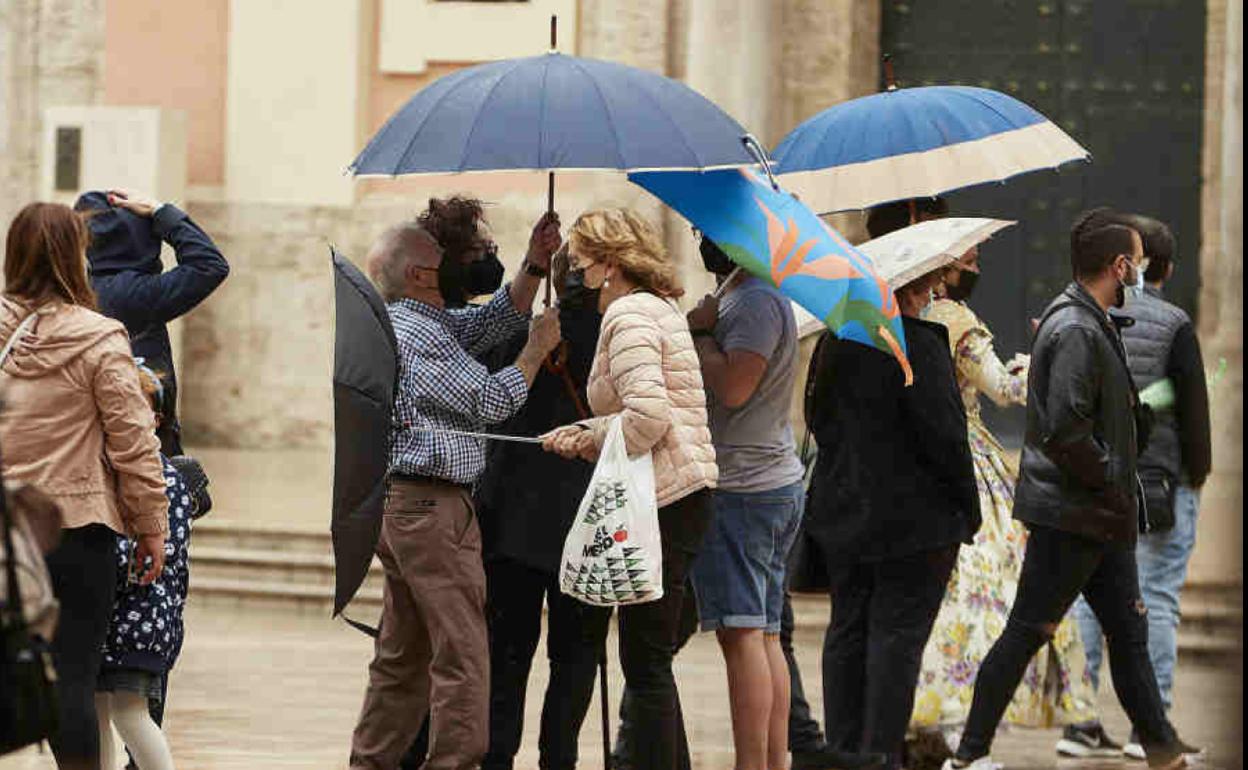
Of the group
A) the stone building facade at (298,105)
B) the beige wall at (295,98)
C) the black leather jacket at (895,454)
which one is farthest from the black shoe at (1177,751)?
the beige wall at (295,98)

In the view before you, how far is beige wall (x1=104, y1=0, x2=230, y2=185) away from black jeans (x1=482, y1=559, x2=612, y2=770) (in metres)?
10.2

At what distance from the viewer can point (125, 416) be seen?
20.6 feet

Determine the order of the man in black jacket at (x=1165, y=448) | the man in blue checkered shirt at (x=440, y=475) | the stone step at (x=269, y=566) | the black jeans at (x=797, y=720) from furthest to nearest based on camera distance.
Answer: the stone step at (x=269, y=566), the man in black jacket at (x=1165, y=448), the black jeans at (x=797, y=720), the man in blue checkered shirt at (x=440, y=475)

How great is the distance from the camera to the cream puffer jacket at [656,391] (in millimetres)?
6723

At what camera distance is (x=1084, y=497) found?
772cm

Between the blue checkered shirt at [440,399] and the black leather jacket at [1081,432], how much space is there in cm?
165

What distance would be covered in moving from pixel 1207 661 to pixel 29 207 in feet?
20.3

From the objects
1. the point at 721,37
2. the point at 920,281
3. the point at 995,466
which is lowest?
the point at 995,466

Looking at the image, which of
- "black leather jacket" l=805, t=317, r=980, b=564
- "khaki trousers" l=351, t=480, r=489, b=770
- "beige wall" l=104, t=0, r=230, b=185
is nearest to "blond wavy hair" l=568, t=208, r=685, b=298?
"khaki trousers" l=351, t=480, r=489, b=770

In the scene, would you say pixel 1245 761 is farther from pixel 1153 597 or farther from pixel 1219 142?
pixel 1219 142

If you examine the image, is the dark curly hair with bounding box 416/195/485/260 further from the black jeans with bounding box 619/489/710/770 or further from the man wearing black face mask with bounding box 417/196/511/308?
the black jeans with bounding box 619/489/710/770

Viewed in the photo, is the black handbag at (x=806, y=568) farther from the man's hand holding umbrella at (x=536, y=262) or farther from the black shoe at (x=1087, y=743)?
the black shoe at (x=1087, y=743)

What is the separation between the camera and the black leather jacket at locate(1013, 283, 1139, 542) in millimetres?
7660

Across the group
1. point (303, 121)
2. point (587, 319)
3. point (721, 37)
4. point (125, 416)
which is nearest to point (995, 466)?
point (587, 319)
